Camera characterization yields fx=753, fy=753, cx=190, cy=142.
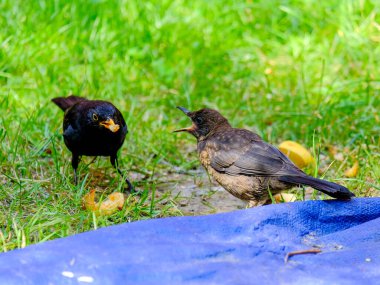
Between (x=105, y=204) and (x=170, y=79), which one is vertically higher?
(x=170, y=79)

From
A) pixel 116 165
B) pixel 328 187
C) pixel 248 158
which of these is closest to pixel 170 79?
pixel 116 165

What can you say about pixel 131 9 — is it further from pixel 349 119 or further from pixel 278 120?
pixel 349 119

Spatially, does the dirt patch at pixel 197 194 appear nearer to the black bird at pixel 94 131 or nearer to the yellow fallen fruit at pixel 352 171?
the black bird at pixel 94 131

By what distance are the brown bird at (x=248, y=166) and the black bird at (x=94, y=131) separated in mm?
655

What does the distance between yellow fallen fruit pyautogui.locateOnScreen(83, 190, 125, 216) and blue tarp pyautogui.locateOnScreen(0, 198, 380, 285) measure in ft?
2.80

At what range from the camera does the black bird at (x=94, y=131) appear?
548 centimetres

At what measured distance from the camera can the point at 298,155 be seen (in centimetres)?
600

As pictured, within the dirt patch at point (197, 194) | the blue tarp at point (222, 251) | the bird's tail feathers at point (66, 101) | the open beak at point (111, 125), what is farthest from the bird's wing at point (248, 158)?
the bird's tail feathers at point (66, 101)

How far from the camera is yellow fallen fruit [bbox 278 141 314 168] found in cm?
601

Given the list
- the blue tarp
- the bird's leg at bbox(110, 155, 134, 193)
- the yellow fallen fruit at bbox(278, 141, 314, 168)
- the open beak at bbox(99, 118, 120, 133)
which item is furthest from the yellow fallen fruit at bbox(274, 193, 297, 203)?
the open beak at bbox(99, 118, 120, 133)

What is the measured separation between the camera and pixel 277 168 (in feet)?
16.2

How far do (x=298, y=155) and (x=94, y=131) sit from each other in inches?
64.9

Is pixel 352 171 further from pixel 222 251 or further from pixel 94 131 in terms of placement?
pixel 222 251

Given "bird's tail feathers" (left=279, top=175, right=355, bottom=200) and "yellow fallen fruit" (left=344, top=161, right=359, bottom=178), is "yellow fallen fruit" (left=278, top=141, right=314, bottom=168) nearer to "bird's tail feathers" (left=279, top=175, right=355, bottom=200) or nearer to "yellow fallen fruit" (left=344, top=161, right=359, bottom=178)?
"yellow fallen fruit" (left=344, top=161, right=359, bottom=178)
